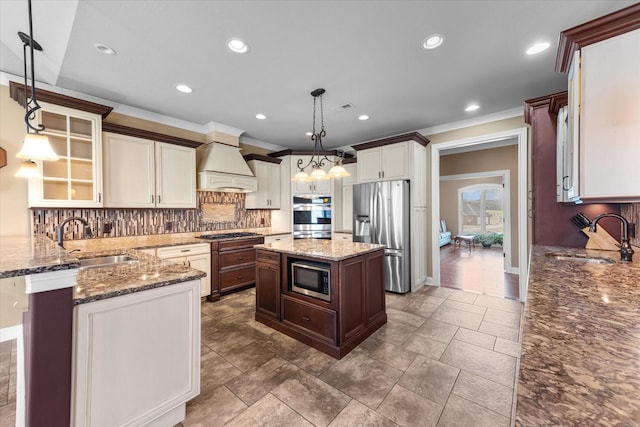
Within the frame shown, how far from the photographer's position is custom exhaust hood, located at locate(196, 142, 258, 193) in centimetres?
396

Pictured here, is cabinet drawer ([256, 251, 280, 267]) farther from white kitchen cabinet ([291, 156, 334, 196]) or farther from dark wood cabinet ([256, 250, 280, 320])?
white kitchen cabinet ([291, 156, 334, 196])

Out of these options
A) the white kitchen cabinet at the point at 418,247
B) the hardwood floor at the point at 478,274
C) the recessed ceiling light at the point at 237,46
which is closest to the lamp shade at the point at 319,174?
the recessed ceiling light at the point at 237,46

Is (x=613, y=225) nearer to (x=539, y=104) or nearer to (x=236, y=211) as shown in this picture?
(x=539, y=104)

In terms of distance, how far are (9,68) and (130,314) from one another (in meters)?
3.02

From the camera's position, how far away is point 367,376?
2.04 metres

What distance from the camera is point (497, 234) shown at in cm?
871

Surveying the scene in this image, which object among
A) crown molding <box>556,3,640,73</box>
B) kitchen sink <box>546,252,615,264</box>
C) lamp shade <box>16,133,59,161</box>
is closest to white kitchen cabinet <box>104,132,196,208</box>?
lamp shade <box>16,133,59,161</box>

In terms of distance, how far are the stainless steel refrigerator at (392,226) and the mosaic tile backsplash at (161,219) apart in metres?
2.20

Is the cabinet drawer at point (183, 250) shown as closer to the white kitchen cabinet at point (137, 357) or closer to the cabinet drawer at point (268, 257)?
the cabinet drawer at point (268, 257)

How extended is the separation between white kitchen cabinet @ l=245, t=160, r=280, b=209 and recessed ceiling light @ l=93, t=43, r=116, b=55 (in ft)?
8.54

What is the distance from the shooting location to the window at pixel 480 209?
8781 mm

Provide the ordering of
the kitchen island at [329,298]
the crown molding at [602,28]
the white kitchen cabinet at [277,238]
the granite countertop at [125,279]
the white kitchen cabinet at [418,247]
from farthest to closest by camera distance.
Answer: the white kitchen cabinet at [277,238] → the white kitchen cabinet at [418,247] → the kitchen island at [329,298] → the granite countertop at [125,279] → the crown molding at [602,28]

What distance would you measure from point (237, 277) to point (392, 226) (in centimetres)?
254

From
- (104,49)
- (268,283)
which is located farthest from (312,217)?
(104,49)
